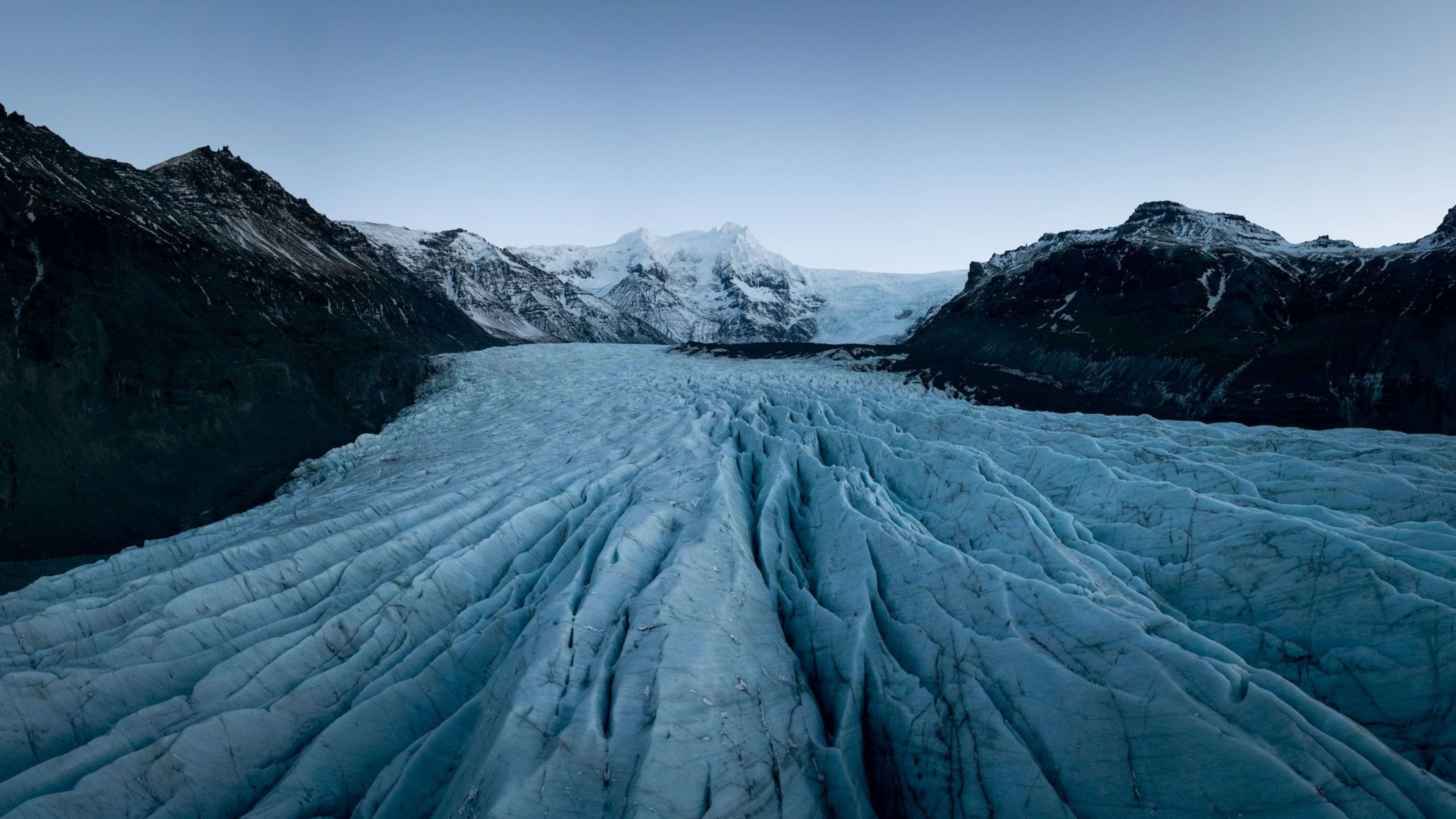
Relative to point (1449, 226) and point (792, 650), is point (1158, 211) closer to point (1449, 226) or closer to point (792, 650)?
point (1449, 226)

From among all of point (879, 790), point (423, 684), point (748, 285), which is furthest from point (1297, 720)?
point (748, 285)

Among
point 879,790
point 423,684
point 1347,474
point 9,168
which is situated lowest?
point 879,790

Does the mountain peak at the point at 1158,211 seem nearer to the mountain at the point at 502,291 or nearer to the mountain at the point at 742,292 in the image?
the mountain at the point at 742,292

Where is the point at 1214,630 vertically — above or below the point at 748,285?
below

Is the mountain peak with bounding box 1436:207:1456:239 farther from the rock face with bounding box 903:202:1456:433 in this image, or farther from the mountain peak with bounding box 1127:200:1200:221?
the mountain peak with bounding box 1127:200:1200:221

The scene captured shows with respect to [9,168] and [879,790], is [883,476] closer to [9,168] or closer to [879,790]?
[879,790]

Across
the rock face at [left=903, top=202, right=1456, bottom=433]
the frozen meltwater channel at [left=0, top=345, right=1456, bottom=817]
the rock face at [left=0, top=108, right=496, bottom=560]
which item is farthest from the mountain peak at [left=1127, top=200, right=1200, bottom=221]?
the rock face at [left=0, top=108, right=496, bottom=560]

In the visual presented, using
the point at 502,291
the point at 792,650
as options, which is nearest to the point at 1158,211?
the point at 792,650
